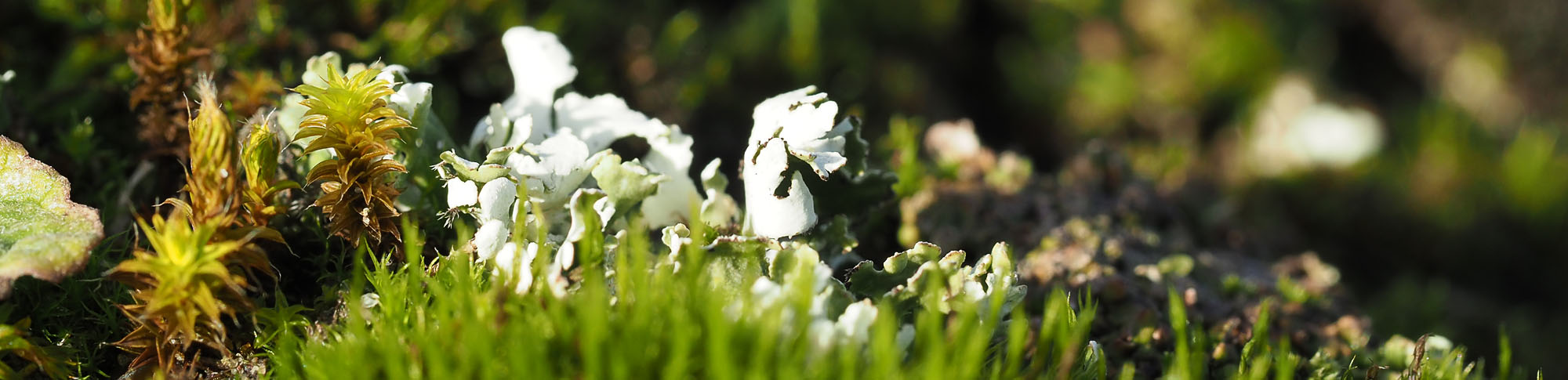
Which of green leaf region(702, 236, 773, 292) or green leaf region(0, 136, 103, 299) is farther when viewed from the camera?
green leaf region(702, 236, 773, 292)

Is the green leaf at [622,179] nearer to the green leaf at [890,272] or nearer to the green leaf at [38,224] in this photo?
the green leaf at [890,272]

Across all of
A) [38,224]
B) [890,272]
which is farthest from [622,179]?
[38,224]

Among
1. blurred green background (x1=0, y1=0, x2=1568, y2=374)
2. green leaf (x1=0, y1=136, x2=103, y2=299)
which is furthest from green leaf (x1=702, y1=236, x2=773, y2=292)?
blurred green background (x1=0, y1=0, x2=1568, y2=374)

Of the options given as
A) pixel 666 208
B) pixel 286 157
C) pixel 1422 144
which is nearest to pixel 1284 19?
pixel 1422 144

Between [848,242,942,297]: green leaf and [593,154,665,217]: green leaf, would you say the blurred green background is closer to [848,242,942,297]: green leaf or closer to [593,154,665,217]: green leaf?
[593,154,665,217]: green leaf

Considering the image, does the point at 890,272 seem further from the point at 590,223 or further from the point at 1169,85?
the point at 1169,85

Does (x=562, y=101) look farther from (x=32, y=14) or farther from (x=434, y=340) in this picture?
(x=32, y=14)
